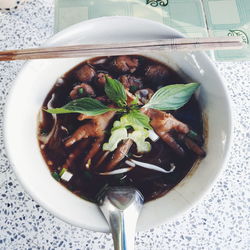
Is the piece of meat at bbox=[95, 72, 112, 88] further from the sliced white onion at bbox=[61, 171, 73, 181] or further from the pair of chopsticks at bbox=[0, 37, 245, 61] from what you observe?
the sliced white onion at bbox=[61, 171, 73, 181]

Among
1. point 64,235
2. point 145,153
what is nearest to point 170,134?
point 145,153

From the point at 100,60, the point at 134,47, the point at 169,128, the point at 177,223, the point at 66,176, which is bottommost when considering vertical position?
the point at 177,223

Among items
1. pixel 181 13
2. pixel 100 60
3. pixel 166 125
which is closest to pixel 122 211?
pixel 166 125

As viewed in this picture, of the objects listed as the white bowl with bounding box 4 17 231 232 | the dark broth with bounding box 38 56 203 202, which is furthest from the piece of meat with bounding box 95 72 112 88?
the white bowl with bounding box 4 17 231 232

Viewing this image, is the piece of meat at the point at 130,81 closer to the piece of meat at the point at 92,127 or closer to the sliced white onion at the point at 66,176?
the piece of meat at the point at 92,127

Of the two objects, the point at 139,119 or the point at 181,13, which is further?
the point at 181,13

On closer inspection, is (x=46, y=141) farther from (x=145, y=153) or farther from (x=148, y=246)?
(x=148, y=246)

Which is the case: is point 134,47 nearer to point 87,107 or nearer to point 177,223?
point 87,107
